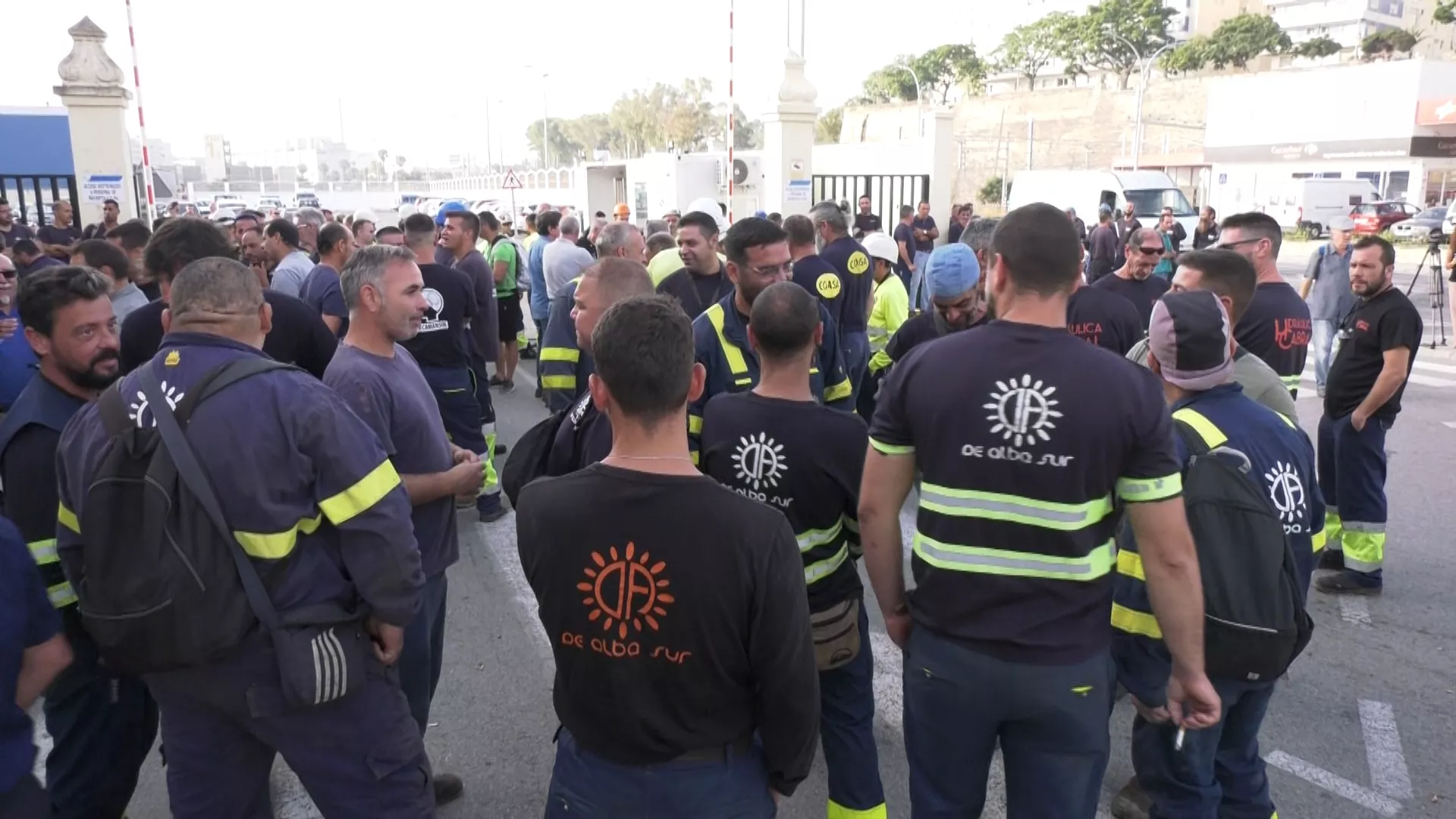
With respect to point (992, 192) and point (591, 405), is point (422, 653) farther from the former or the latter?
point (992, 192)

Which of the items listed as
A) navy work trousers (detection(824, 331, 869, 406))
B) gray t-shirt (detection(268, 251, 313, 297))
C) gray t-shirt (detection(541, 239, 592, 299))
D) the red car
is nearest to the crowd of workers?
navy work trousers (detection(824, 331, 869, 406))

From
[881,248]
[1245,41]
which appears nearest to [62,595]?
[881,248]

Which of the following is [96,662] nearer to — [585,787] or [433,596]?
[433,596]

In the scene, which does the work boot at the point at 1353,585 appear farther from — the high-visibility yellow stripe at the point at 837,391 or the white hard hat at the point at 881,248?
the white hard hat at the point at 881,248

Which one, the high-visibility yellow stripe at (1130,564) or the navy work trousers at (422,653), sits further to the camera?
the navy work trousers at (422,653)

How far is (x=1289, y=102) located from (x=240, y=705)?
2288 inches

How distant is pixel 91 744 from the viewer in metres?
2.88

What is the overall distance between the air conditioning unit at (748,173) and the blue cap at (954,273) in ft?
57.3

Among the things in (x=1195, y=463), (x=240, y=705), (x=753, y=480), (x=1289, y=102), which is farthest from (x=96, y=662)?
(x=1289, y=102)

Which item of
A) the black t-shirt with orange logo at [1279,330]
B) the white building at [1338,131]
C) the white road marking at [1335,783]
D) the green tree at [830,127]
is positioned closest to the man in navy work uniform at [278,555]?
the white road marking at [1335,783]

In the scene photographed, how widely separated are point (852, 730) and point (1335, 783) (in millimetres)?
1976

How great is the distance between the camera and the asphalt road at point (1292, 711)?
3.49 meters

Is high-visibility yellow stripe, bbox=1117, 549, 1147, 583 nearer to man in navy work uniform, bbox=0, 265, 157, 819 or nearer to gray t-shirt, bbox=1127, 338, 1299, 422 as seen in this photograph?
gray t-shirt, bbox=1127, 338, 1299, 422

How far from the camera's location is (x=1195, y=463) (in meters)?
2.49
